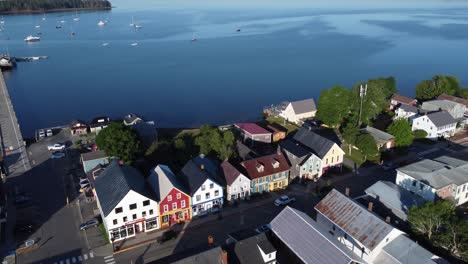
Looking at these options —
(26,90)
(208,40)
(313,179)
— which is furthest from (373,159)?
(208,40)

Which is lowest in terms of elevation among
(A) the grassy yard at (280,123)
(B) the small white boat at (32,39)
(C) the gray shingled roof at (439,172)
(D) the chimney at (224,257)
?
(A) the grassy yard at (280,123)

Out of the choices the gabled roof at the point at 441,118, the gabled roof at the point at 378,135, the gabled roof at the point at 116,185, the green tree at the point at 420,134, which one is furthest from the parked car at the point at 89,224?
the gabled roof at the point at 441,118

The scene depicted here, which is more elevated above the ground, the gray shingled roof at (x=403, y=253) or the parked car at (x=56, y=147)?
the gray shingled roof at (x=403, y=253)

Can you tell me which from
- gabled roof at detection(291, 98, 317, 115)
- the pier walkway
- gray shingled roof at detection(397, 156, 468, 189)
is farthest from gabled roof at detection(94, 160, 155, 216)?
gabled roof at detection(291, 98, 317, 115)

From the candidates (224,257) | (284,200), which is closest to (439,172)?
(284,200)

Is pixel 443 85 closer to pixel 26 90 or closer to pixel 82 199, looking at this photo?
pixel 82 199

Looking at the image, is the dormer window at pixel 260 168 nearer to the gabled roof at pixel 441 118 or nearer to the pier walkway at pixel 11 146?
the pier walkway at pixel 11 146

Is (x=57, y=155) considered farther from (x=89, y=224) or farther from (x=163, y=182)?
(x=163, y=182)
